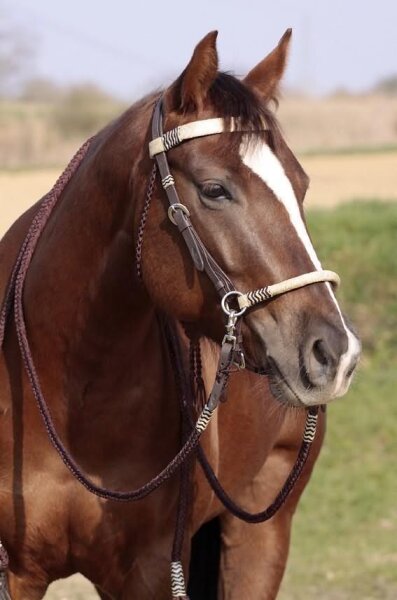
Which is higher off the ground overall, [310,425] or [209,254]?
[209,254]

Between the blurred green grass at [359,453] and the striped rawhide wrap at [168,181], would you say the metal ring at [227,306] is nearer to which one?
the striped rawhide wrap at [168,181]

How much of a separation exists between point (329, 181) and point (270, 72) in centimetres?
1705

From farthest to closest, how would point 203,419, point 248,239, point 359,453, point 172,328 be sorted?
1. point 359,453
2. point 172,328
3. point 203,419
4. point 248,239

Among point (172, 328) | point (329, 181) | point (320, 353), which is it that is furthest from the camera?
point (329, 181)

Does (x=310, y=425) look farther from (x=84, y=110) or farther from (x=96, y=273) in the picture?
(x=84, y=110)

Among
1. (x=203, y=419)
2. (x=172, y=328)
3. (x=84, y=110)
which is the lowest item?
(x=203, y=419)

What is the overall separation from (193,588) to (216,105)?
2115 millimetres

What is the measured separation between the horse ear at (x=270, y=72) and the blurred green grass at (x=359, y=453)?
1.51 m

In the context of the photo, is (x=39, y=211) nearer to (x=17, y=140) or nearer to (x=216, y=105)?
(x=216, y=105)

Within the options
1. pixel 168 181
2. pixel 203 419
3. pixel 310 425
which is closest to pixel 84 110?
pixel 310 425

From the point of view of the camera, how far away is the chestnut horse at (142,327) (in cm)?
279

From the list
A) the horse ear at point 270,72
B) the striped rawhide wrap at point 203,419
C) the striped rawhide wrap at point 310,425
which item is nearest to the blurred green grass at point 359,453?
the striped rawhide wrap at point 310,425

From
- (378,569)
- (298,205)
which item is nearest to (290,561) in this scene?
(378,569)

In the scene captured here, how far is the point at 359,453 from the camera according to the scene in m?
8.53
